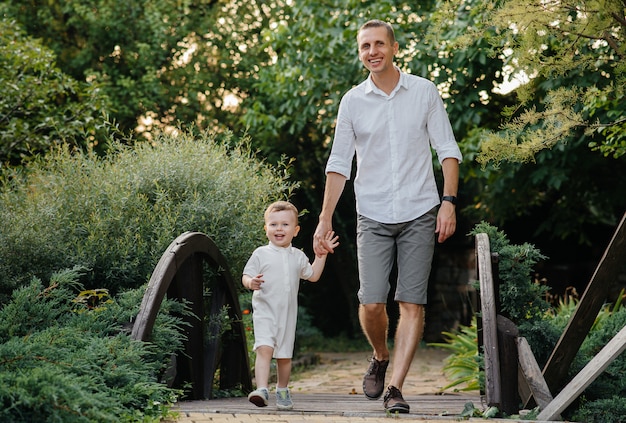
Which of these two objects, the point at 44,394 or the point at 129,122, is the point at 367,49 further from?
the point at 129,122

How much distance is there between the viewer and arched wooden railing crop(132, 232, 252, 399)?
453 centimetres

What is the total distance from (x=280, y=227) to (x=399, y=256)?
0.64m

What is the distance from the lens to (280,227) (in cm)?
478

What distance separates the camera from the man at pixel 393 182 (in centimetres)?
472

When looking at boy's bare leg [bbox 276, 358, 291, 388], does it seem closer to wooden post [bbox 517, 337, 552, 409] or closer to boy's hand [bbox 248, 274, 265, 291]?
boy's hand [bbox 248, 274, 265, 291]

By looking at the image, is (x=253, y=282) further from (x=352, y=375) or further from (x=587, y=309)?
(x=352, y=375)

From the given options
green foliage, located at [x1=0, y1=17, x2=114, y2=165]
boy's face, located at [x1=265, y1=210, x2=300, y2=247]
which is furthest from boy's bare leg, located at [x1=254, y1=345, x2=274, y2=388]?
green foliage, located at [x1=0, y1=17, x2=114, y2=165]

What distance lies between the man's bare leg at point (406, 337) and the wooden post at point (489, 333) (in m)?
0.33

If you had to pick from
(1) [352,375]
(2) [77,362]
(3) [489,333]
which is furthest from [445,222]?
Result: (1) [352,375]

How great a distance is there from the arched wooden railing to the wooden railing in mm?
1548

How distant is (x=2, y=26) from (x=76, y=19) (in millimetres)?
3631

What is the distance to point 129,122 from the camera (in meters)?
14.2

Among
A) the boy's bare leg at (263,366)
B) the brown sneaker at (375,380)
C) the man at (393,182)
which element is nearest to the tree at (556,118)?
the man at (393,182)

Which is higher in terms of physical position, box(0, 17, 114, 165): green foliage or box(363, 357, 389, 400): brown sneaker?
box(0, 17, 114, 165): green foliage
